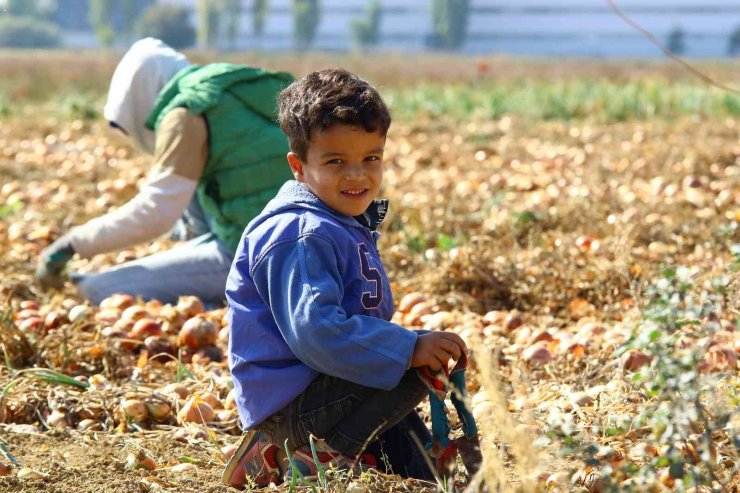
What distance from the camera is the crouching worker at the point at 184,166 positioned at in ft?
12.0

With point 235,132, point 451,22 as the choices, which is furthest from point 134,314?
point 451,22

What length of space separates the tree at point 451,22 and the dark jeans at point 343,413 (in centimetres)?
7022

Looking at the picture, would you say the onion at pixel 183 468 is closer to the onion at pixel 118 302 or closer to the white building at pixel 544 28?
the onion at pixel 118 302

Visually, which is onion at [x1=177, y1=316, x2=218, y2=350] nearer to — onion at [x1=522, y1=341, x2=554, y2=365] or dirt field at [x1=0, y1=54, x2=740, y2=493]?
dirt field at [x1=0, y1=54, x2=740, y2=493]

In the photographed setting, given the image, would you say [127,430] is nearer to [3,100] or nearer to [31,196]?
[31,196]

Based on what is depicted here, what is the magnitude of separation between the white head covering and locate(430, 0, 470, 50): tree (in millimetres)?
68366

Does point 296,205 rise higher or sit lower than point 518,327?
higher

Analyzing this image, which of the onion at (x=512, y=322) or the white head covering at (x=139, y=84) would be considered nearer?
the onion at (x=512, y=322)

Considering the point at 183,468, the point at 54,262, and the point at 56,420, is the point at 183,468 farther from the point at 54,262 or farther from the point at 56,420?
the point at 54,262

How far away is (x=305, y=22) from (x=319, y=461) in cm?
6466

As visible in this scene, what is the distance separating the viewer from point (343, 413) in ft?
7.09

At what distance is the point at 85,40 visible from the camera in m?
78.2

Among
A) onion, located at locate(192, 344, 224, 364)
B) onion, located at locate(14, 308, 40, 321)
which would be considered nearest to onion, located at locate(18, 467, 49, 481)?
onion, located at locate(192, 344, 224, 364)

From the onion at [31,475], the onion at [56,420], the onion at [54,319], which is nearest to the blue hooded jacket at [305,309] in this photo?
the onion at [31,475]
